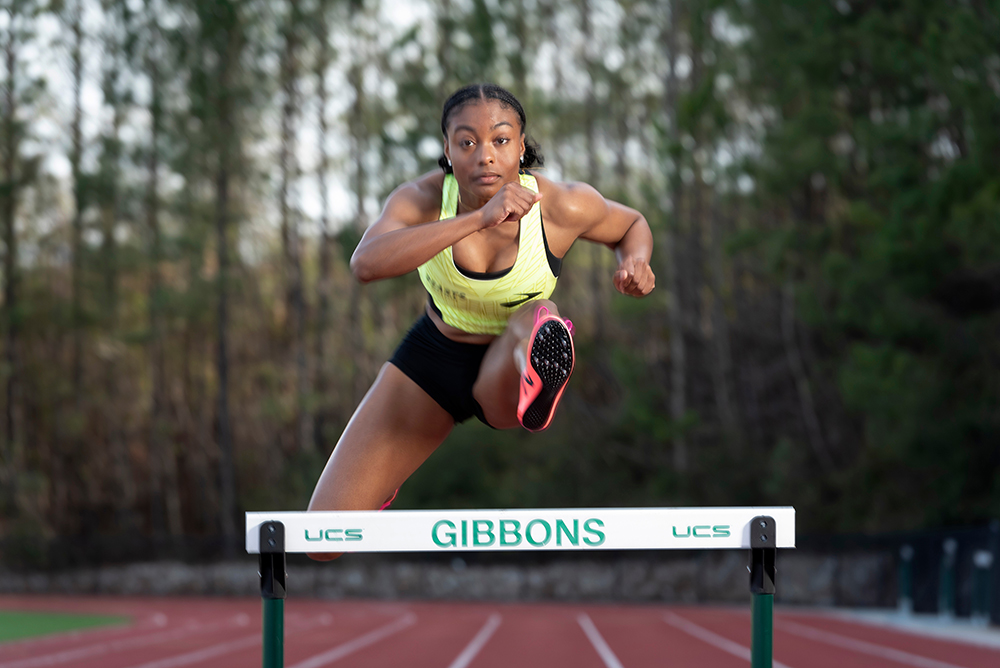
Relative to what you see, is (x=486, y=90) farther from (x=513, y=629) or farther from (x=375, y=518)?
(x=513, y=629)

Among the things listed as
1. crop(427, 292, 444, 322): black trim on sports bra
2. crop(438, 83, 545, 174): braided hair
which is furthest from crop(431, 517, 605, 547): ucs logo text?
crop(438, 83, 545, 174): braided hair

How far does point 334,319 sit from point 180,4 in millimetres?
7982

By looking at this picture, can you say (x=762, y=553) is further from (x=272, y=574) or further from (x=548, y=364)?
(x=272, y=574)

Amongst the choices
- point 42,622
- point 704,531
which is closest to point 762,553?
point 704,531

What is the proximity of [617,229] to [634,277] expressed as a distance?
1.06ft

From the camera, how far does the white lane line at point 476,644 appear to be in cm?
851

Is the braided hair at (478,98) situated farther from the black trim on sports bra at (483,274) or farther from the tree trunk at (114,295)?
the tree trunk at (114,295)

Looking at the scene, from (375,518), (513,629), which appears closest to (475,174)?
(375,518)

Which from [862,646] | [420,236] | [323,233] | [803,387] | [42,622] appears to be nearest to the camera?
[420,236]

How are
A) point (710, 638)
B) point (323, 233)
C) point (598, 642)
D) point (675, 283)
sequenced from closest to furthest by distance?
point (598, 642), point (710, 638), point (675, 283), point (323, 233)

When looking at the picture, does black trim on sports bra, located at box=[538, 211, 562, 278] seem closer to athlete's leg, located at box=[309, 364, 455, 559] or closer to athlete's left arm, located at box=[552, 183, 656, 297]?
athlete's left arm, located at box=[552, 183, 656, 297]

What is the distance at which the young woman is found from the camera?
2.49 m

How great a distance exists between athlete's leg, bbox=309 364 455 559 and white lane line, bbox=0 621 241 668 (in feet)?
21.8

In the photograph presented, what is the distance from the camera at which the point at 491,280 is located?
2.66 metres
